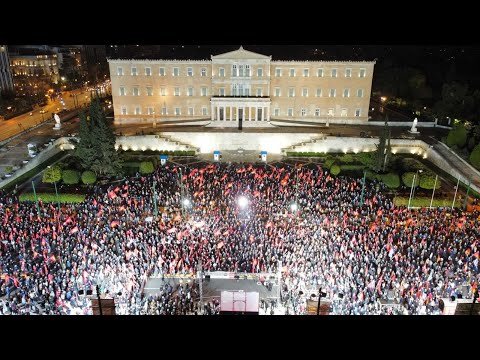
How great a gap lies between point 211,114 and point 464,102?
1249 inches

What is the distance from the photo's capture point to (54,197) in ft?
111

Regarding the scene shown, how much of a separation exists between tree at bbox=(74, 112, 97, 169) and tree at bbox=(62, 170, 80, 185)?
167 centimetres

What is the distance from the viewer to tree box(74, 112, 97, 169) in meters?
37.4

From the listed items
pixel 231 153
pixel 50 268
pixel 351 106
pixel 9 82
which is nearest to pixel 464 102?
pixel 351 106

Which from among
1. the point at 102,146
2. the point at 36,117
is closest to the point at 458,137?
the point at 102,146

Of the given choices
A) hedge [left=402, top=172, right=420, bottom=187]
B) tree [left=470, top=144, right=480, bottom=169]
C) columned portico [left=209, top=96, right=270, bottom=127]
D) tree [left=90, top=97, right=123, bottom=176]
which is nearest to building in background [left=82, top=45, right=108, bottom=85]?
columned portico [left=209, top=96, right=270, bottom=127]

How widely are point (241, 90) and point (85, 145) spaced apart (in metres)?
21.4

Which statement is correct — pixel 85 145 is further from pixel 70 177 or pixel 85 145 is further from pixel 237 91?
pixel 237 91

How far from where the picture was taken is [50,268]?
76.6 ft

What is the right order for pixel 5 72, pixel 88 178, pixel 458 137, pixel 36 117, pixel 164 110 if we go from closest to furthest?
pixel 88 178 < pixel 458 137 < pixel 164 110 < pixel 36 117 < pixel 5 72

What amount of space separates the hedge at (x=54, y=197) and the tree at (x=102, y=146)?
459 centimetres

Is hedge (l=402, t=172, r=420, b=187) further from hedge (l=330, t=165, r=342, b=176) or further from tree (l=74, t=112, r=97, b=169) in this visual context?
tree (l=74, t=112, r=97, b=169)

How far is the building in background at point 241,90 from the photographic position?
50125 mm

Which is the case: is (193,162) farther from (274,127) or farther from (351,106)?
(351,106)
